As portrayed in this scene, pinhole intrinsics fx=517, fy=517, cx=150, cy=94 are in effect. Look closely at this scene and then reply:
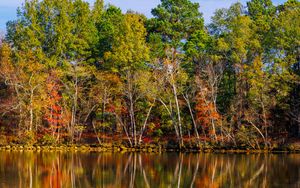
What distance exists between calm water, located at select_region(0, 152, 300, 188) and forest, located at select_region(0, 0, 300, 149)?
366 inches

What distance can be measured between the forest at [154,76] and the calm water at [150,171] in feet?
30.5

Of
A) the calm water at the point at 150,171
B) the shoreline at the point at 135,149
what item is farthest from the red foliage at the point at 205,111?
the calm water at the point at 150,171

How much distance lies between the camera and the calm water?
25719mm

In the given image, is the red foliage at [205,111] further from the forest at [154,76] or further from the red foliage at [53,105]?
the red foliage at [53,105]

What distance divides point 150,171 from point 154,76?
19969mm

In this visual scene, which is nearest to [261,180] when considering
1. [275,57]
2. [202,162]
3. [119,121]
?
[202,162]

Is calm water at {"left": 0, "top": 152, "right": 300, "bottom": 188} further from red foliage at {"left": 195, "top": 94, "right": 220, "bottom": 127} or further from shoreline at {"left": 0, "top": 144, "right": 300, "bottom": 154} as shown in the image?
red foliage at {"left": 195, "top": 94, "right": 220, "bottom": 127}

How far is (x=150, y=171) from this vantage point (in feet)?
102

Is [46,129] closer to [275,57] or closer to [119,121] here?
Answer: [119,121]

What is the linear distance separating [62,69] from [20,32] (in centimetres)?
581

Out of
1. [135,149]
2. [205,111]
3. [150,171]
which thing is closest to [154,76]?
[205,111]

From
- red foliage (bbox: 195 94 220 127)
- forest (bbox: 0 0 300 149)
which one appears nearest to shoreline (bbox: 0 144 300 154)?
forest (bbox: 0 0 300 149)

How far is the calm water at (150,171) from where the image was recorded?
25.7 meters

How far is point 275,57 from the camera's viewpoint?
5016 cm
